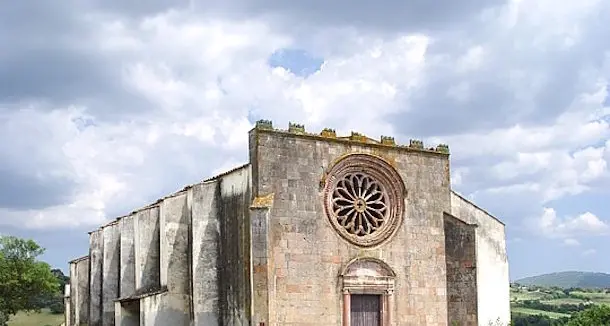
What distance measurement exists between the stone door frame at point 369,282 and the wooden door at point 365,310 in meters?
0.17

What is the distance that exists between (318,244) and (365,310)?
9.66 feet

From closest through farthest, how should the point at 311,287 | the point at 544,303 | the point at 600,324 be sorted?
the point at 311,287, the point at 600,324, the point at 544,303

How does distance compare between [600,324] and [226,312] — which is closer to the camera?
[226,312]

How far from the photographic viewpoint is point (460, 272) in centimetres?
2778

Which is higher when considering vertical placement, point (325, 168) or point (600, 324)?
point (325, 168)

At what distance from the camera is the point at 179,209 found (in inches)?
1064

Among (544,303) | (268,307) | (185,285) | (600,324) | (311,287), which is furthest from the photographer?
(544,303)

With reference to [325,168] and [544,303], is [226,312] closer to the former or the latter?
[325,168]

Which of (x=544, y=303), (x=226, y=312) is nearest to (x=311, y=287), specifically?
(x=226, y=312)

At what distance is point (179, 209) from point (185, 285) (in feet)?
8.76

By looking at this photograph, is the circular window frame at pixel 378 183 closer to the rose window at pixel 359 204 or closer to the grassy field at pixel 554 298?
the rose window at pixel 359 204

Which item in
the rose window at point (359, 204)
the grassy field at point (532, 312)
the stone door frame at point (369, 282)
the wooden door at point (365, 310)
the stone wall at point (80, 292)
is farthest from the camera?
the grassy field at point (532, 312)

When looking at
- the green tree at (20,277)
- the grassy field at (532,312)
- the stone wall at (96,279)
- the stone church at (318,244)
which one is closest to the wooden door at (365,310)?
the stone church at (318,244)

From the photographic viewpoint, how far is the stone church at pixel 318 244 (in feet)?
79.5
